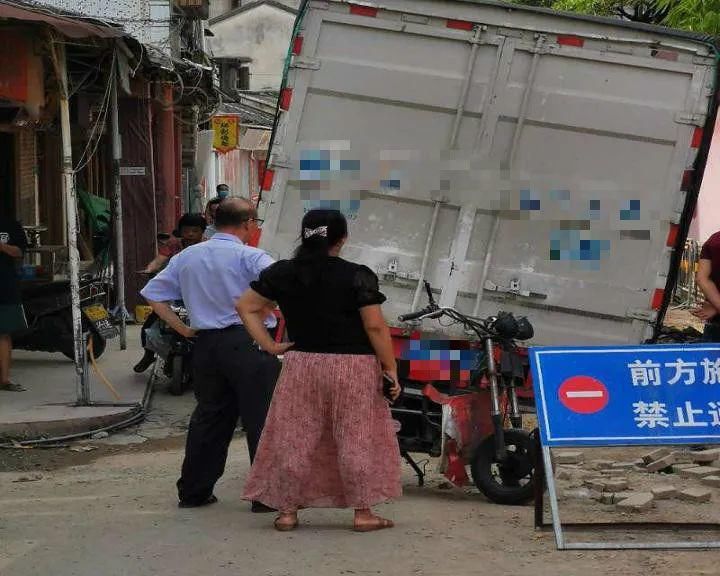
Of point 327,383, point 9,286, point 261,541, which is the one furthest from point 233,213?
point 9,286

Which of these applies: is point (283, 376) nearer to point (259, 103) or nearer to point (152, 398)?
point (152, 398)

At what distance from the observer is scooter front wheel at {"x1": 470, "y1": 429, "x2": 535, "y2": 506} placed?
23.9ft

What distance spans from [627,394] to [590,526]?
0.77m

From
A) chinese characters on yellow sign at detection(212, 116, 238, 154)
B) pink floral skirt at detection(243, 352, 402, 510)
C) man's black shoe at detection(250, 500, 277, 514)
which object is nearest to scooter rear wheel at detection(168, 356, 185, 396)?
man's black shoe at detection(250, 500, 277, 514)

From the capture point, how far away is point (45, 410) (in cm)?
1030

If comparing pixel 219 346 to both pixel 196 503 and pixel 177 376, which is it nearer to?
pixel 196 503

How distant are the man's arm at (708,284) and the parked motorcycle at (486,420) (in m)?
1.90

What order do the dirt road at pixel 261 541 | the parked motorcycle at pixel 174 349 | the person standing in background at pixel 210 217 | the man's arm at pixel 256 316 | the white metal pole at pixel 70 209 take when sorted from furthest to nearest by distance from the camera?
the person standing in background at pixel 210 217 → the parked motorcycle at pixel 174 349 → the white metal pole at pixel 70 209 → the man's arm at pixel 256 316 → the dirt road at pixel 261 541

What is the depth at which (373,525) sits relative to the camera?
6.54 metres

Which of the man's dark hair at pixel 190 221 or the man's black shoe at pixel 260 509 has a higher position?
the man's dark hair at pixel 190 221

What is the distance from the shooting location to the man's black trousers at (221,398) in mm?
7043

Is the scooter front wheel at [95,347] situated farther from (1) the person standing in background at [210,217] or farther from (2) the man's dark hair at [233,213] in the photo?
(2) the man's dark hair at [233,213]

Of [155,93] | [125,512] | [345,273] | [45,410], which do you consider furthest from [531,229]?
[155,93]

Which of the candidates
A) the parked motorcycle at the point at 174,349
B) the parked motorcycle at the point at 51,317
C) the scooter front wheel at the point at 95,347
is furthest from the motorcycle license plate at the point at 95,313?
the parked motorcycle at the point at 174,349
